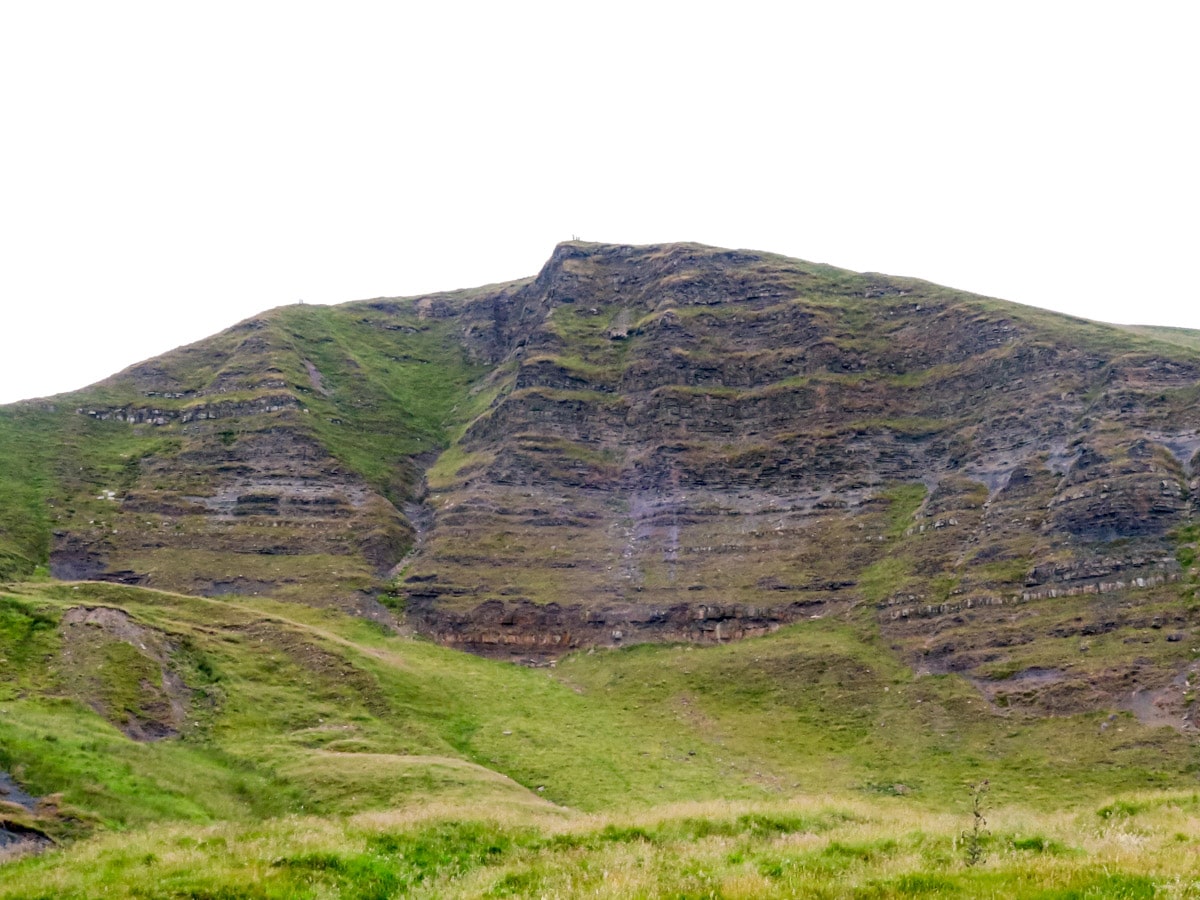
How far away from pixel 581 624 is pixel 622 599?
157 inches

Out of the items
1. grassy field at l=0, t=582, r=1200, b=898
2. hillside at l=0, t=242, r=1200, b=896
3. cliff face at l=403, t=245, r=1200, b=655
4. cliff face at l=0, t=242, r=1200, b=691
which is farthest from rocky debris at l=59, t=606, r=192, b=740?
cliff face at l=403, t=245, r=1200, b=655

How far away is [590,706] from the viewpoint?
5997cm

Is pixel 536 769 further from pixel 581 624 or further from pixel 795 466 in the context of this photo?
pixel 795 466

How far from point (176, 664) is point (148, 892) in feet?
124

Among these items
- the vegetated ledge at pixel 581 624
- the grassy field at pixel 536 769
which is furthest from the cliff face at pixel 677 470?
the grassy field at pixel 536 769

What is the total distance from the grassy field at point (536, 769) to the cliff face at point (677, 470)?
6.54 meters

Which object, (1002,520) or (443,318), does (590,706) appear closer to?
(1002,520)

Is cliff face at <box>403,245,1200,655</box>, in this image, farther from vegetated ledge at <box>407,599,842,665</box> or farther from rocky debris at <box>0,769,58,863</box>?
rocky debris at <box>0,769,58,863</box>

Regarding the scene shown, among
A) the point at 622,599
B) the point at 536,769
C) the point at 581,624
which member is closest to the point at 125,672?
the point at 536,769

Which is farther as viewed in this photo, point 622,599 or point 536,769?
point 622,599

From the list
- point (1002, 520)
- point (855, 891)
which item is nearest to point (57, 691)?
point (855, 891)

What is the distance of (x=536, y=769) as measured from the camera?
46125 millimetres

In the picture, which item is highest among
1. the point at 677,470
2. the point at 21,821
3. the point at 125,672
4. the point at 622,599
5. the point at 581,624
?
the point at 677,470

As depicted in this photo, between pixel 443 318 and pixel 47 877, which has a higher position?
pixel 443 318
